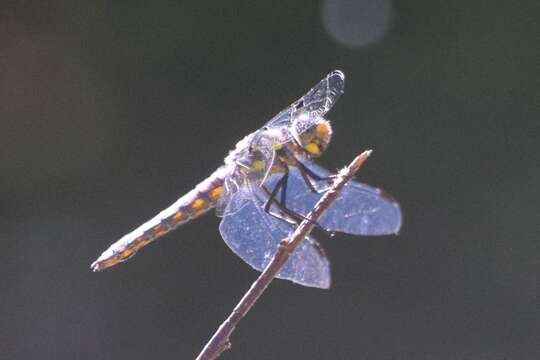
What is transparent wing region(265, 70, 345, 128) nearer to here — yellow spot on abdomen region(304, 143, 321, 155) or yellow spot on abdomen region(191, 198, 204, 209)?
yellow spot on abdomen region(304, 143, 321, 155)

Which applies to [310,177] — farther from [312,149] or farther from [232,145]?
[232,145]

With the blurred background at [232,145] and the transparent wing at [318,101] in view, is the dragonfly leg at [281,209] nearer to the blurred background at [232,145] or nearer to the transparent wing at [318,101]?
the transparent wing at [318,101]

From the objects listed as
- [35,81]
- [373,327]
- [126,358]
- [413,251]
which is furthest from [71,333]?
[413,251]

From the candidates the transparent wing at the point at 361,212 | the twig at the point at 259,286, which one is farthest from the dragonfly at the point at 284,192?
Result: the twig at the point at 259,286

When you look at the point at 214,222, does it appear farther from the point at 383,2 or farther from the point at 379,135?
the point at 383,2

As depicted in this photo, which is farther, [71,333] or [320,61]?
[320,61]

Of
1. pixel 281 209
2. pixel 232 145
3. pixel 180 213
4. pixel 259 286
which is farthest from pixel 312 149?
pixel 232 145
